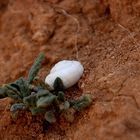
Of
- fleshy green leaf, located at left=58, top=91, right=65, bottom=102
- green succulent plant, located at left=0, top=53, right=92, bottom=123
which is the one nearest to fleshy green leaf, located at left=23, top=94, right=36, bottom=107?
green succulent plant, located at left=0, top=53, right=92, bottom=123

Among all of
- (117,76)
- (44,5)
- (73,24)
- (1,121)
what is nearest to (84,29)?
(73,24)

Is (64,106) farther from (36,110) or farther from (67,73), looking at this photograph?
(67,73)

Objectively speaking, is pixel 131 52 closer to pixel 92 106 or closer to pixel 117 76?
pixel 117 76

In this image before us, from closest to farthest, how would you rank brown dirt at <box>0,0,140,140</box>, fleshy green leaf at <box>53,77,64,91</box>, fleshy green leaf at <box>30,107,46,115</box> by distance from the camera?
brown dirt at <box>0,0,140,140</box>
fleshy green leaf at <box>30,107,46,115</box>
fleshy green leaf at <box>53,77,64,91</box>

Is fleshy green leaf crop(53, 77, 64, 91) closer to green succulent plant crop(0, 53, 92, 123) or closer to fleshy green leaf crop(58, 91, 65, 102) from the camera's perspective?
green succulent plant crop(0, 53, 92, 123)

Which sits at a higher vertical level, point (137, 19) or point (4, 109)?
point (137, 19)

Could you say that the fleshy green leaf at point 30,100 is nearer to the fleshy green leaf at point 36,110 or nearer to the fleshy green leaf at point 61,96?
the fleshy green leaf at point 36,110
